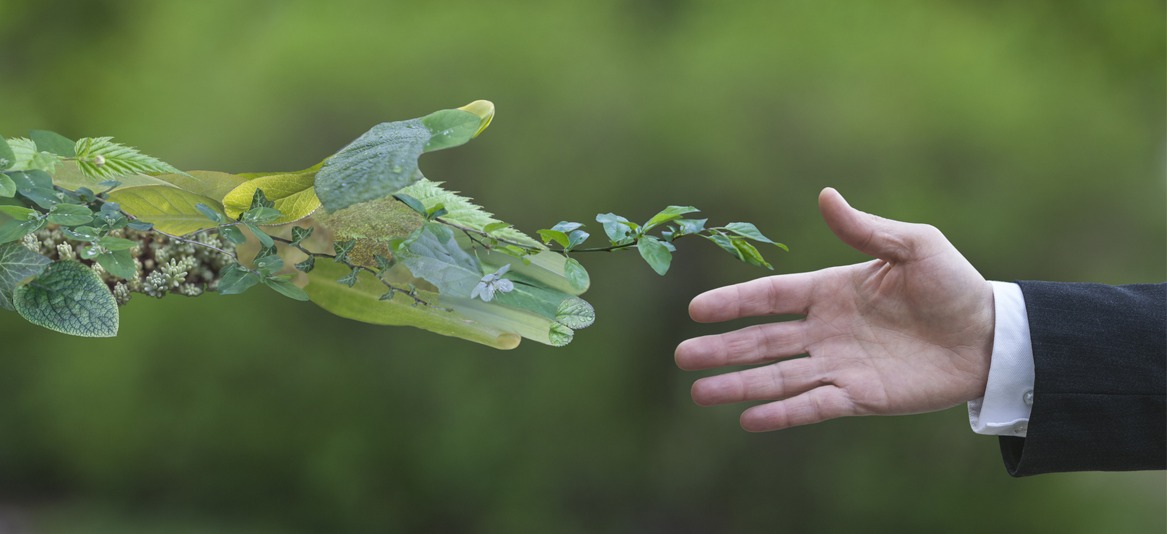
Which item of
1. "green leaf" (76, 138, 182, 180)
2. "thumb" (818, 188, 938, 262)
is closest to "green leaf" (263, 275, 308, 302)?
"green leaf" (76, 138, 182, 180)

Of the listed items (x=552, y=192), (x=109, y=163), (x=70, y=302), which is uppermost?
(x=552, y=192)

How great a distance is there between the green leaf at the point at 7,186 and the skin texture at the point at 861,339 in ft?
1.72

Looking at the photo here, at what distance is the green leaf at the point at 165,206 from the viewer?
0.65 m

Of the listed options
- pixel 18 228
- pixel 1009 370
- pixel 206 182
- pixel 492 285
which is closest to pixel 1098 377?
pixel 1009 370

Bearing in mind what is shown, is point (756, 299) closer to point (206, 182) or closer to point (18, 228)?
point (206, 182)

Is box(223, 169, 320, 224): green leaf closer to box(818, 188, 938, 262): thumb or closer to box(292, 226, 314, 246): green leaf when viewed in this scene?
box(292, 226, 314, 246): green leaf

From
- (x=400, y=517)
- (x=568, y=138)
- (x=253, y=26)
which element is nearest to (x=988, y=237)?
(x=568, y=138)

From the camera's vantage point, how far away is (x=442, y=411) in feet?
4.16

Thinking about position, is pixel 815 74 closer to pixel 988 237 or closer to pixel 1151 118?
pixel 988 237

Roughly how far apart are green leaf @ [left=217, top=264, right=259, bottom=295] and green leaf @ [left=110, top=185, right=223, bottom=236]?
0.06 m

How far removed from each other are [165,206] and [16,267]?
11 centimetres

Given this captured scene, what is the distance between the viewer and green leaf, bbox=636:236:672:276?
56 centimetres

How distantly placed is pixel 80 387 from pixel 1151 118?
5.80 ft

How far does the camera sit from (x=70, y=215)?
1.89 ft
